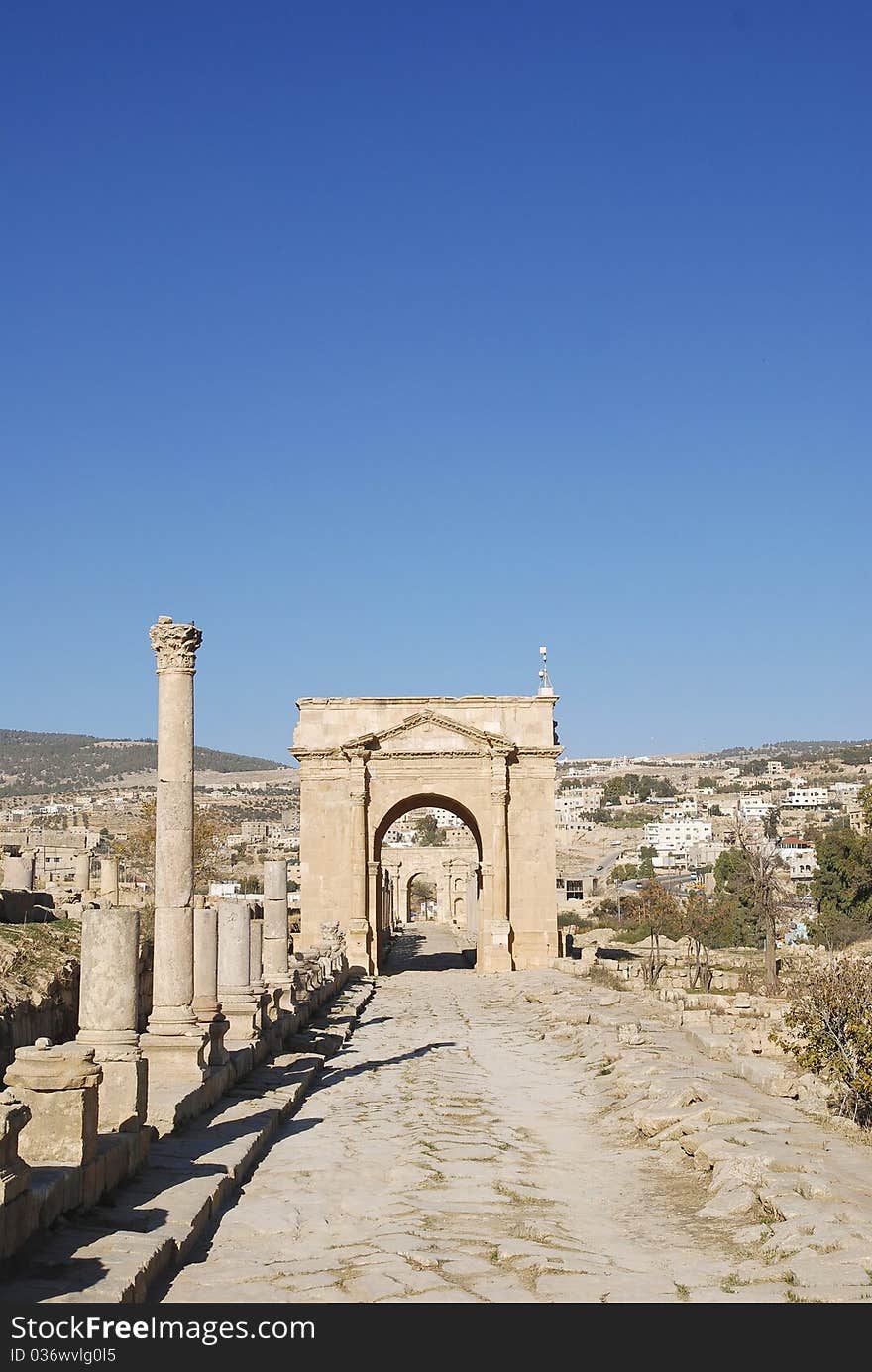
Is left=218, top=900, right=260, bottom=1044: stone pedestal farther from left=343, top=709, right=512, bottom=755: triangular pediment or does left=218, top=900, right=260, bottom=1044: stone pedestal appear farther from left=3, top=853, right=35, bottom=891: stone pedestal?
left=343, top=709, right=512, bottom=755: triangular pediment

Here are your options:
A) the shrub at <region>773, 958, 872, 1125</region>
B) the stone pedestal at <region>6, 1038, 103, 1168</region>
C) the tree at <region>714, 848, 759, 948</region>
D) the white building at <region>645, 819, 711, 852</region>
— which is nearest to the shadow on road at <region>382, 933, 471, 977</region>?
the tree at <region>714, 848, 759, 948</region>

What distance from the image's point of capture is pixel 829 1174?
724 centimetres

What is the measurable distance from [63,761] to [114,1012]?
15318cm

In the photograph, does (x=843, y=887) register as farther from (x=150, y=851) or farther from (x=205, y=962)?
(x=205, y=962)

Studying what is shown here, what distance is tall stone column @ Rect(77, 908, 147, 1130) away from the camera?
7703 millimetres

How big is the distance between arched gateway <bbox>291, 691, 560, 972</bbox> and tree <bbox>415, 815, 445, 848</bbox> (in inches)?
2801

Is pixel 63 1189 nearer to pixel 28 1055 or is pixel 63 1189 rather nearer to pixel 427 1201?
pixel 28 1055

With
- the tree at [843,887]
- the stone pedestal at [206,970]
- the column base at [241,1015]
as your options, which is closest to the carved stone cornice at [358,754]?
the stone pedestal at [206,970]

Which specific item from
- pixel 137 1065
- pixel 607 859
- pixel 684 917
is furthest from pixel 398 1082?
pixel 607 859

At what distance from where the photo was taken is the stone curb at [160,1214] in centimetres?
516

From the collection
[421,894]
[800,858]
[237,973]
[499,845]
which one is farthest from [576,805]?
[237,973]

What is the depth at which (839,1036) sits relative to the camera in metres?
11.0
